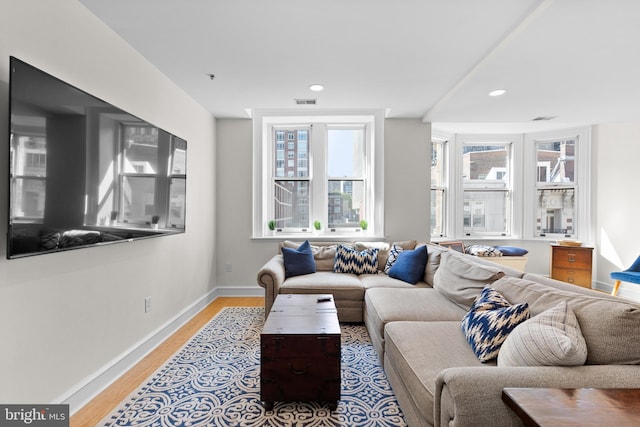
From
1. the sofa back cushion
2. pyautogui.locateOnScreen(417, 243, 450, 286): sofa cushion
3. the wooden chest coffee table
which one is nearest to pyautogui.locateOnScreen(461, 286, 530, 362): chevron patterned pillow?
the sofa back cushion

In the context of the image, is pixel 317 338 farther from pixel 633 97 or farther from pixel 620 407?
pixel 633 97

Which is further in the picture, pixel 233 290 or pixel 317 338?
pixel 233 290

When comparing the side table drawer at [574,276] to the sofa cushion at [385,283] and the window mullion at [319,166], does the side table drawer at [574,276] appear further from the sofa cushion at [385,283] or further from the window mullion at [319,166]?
the window mullion at [319,166]

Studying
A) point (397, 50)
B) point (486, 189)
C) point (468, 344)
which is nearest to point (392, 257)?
point (468, 344)

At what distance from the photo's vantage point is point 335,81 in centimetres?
313

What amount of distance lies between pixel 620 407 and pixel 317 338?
1318mm

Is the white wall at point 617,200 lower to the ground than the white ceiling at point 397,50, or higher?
lower

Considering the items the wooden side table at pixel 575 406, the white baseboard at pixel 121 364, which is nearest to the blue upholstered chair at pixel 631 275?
the wooden side table at pixel 575 406

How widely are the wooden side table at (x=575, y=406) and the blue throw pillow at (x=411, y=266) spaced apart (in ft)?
7.58

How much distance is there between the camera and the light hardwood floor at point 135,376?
1865mm

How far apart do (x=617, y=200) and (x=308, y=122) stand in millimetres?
4810

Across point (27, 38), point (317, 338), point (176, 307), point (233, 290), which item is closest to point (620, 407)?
point (317, 338)

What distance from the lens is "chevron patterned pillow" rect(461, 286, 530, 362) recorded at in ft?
5.05

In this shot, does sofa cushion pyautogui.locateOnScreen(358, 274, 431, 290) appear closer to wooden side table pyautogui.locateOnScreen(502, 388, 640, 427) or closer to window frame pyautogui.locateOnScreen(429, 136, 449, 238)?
wooden side table pyautogui.locateOnScreen(502, 388, 640, 427)
